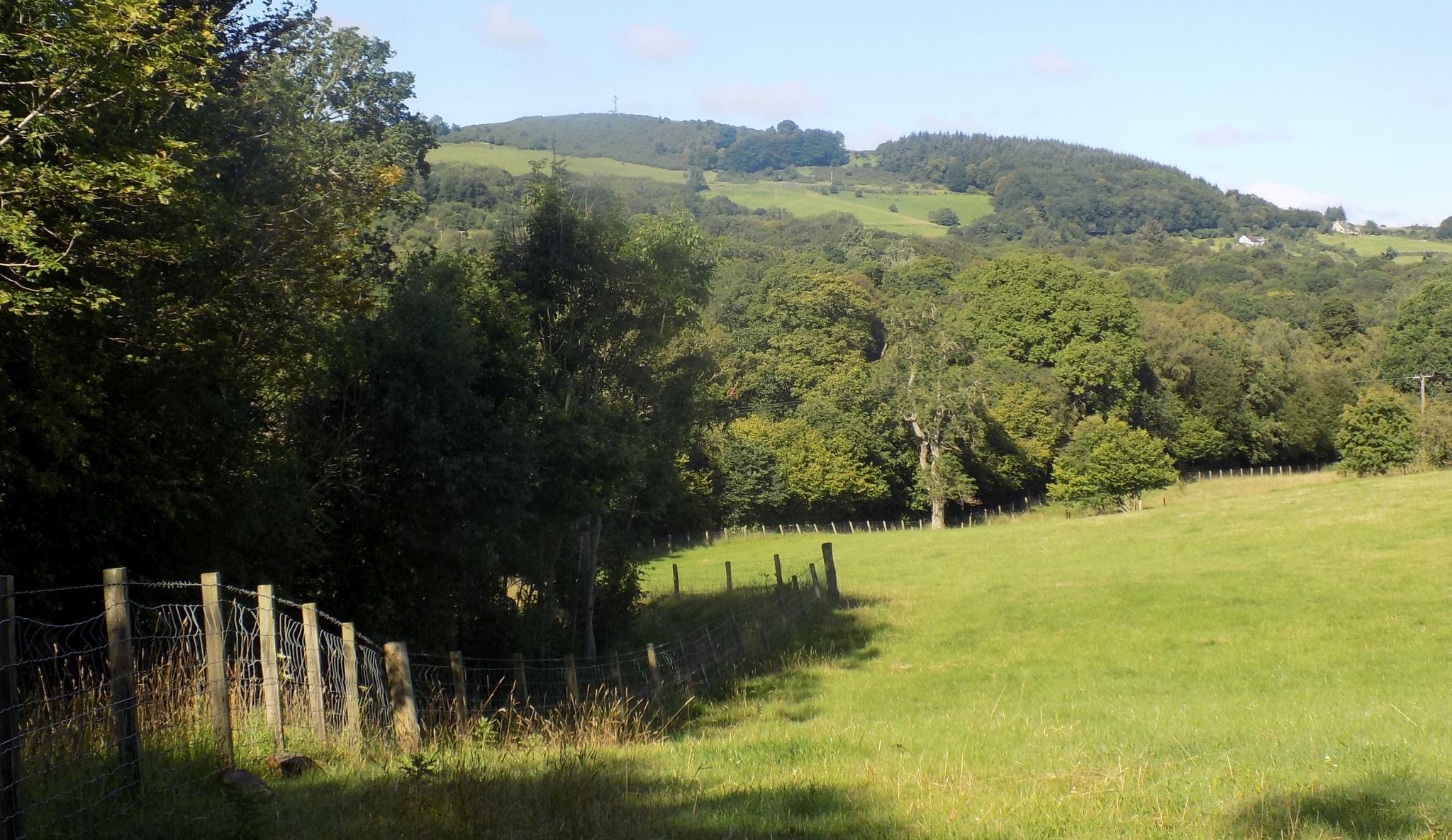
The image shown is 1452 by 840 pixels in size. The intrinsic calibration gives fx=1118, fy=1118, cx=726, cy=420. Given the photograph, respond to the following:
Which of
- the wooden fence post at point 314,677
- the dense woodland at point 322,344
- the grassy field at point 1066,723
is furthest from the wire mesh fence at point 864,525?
the wooden fence post at point 314,677

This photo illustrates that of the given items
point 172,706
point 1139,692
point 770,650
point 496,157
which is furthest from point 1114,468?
point 172,706

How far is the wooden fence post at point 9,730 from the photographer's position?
16.0 ft

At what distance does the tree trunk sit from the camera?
2559 cm

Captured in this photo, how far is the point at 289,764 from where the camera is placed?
740 cm

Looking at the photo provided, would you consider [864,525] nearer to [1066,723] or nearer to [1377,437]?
[1377,437]

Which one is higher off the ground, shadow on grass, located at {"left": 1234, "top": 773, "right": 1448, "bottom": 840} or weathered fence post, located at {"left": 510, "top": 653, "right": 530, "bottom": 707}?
shadow on grass, located at {"left": 1234, "top": 773, "right": 1448, "bottom": 840}

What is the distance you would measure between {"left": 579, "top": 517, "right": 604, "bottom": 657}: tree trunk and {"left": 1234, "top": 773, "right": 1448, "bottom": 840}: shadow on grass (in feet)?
63.0

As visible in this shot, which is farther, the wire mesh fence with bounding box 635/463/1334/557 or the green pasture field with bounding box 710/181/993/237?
the green pasture field with bounding box 710/181/993/237

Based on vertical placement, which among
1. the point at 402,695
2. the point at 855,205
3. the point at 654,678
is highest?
the point at 855,205

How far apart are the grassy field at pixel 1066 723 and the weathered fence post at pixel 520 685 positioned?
1724 millimetres

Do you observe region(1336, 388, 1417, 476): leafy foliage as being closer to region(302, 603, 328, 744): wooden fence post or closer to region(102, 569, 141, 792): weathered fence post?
region(302, 603, 328, 744): wooden fence post

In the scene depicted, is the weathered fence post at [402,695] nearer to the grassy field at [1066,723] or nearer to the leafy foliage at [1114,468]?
the grassy field at [1066,723]

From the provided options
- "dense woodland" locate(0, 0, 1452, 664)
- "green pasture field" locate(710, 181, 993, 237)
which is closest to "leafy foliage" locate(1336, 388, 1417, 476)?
"dense woodland" locate(0, 0, 1452, 664)

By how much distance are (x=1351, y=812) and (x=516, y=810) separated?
525 centimetres
